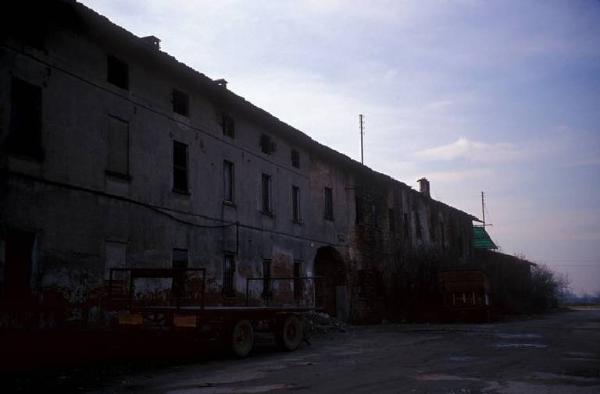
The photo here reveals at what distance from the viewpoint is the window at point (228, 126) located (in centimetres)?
1917

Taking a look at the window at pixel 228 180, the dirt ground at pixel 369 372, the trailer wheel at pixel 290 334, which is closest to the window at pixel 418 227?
the window at pixel 228 180

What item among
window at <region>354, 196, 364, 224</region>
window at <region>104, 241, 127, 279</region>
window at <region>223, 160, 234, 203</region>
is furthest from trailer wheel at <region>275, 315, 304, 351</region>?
window at <region>354, 196, 364, 224</region>

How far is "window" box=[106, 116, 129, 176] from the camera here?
1437 centimetres

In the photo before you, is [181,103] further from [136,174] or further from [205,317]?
[205,317]

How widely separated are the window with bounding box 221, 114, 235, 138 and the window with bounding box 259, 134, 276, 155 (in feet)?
6.11

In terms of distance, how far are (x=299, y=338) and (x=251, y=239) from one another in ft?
19.8

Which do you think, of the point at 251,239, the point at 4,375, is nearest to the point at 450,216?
the point at 251,239

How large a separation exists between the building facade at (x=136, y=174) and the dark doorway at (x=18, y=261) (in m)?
0.02

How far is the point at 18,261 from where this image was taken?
11.7m

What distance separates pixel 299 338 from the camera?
14.4m

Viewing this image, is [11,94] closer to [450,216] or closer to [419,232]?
[419,232]

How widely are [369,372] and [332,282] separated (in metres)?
17.4

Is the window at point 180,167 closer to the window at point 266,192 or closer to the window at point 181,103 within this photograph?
the window at point 181,103

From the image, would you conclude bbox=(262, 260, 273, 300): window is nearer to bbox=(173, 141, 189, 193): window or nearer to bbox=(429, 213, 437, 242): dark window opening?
bbox=(173, 141, 189, 193): window
